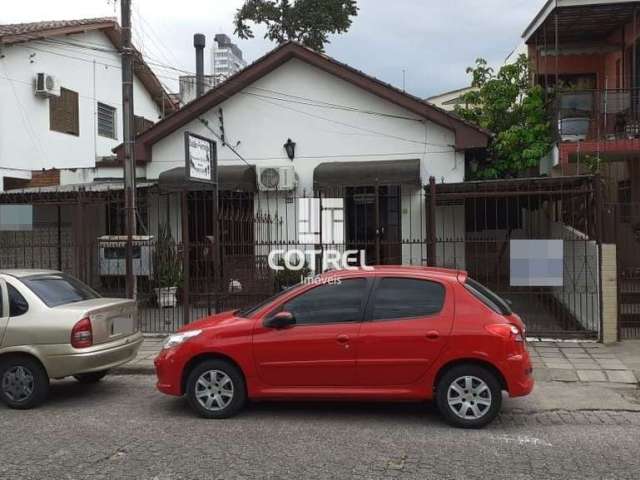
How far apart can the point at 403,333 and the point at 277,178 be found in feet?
26.7

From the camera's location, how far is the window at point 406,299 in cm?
609

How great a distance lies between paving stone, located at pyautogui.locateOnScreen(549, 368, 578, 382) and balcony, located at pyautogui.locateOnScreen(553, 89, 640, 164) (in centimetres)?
609

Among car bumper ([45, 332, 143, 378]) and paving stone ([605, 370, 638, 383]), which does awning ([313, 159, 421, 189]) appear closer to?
paving stone ([605, 370, 638, 383])

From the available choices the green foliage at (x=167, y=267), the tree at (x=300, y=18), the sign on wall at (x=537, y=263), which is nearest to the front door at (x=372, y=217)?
the sign on wall at (x=537, y=263)

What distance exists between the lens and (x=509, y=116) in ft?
48.6

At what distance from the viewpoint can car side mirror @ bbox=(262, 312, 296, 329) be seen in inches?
242

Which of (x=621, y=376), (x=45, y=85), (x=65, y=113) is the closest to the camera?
(x=621, y=376)

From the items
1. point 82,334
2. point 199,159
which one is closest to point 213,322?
point 82,334

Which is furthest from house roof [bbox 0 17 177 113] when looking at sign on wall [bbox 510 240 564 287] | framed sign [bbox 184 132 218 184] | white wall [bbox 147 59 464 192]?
sign on wall [bbox 510 240 564 287]

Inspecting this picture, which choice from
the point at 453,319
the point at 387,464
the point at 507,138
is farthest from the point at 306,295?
the point at 507,138

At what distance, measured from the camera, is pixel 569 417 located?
639 cm

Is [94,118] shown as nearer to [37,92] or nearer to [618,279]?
[37,92]

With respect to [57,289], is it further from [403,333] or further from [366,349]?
[403,333]

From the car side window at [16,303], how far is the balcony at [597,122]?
34.0ft
